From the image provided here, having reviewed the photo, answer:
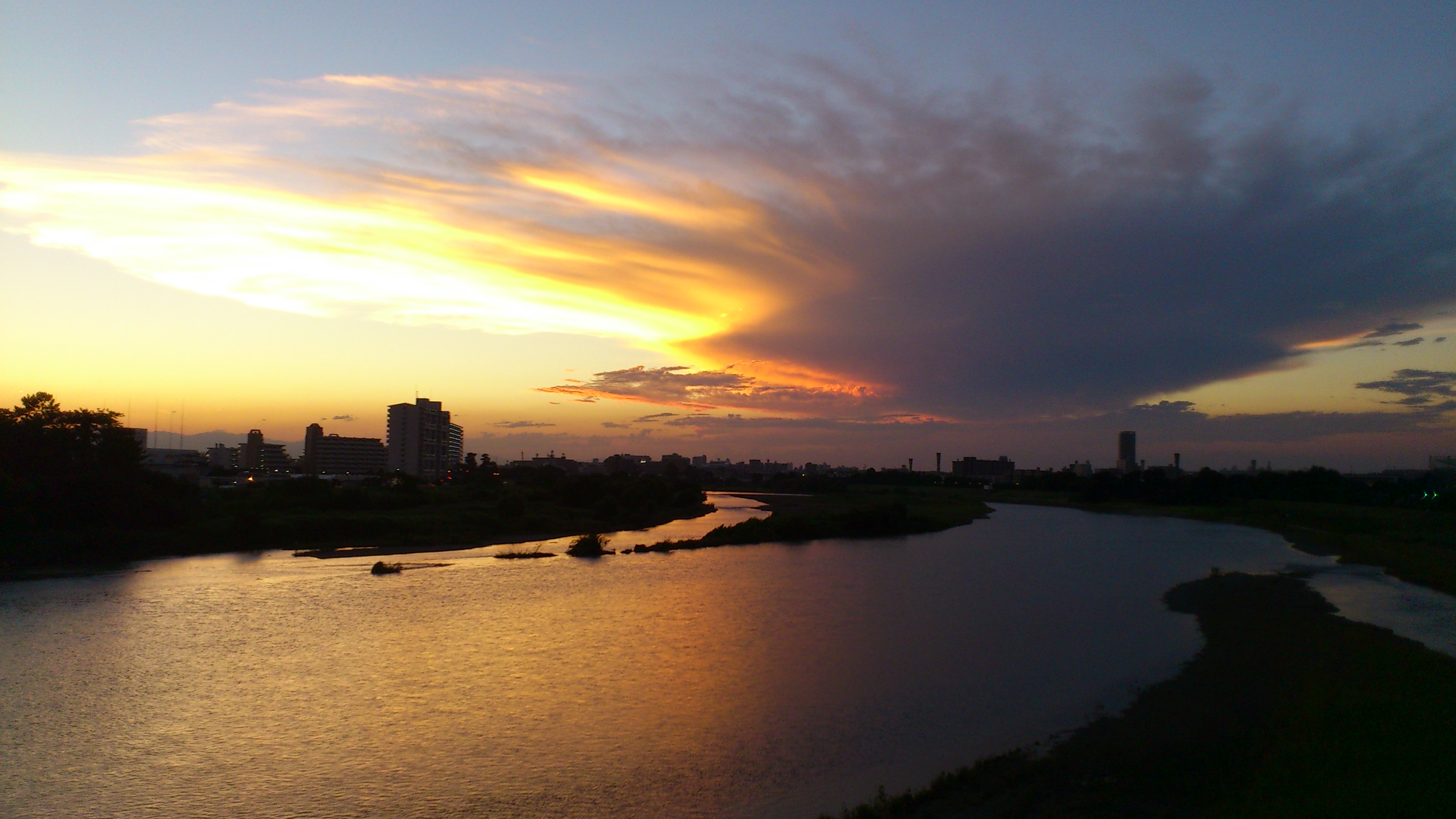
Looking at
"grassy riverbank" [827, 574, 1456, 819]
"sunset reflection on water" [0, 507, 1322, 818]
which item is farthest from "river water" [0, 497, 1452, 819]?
"grassy riverbank" [827, 574, 1456, 819]

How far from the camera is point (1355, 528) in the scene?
204ft

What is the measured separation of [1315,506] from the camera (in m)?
82.9

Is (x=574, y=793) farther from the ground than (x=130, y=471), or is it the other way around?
(x=130, y=471)

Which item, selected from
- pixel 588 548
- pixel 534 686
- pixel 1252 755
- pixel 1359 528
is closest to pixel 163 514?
pixel 588 548

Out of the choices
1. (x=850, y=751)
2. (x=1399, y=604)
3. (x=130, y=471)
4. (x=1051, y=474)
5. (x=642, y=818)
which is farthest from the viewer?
(x=1051, y=474)

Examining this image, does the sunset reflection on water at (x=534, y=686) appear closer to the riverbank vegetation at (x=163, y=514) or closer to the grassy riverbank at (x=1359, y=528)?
the riverbank vegetation at (x=163, y=514)

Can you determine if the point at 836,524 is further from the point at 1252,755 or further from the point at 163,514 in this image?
the point at 1252,755

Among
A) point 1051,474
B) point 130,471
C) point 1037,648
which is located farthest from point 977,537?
point 1051,474

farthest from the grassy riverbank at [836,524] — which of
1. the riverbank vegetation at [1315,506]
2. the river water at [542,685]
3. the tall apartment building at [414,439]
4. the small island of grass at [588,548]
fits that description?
the tall apartment building at [414,439]

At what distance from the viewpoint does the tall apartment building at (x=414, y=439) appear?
155250 mm

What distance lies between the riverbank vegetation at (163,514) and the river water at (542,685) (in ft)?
26.2

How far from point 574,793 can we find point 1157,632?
1914cm

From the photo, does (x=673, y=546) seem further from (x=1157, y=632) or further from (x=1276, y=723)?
(x=1276, y=723)

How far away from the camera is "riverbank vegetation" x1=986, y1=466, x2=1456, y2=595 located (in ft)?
152
